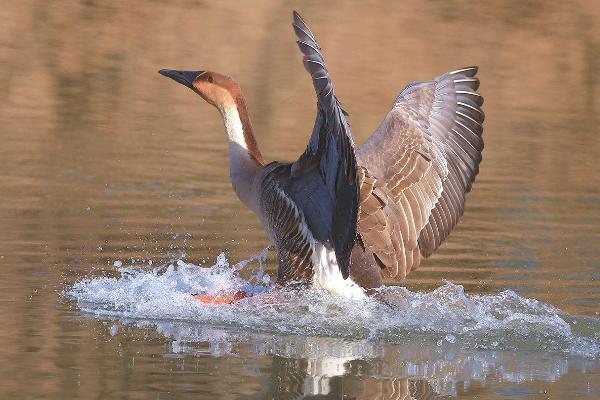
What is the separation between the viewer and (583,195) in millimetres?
13336

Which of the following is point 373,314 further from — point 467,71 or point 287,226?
point 467,71

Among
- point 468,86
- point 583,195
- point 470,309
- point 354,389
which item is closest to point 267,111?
point 583,195

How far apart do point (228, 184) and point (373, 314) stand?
5.17m

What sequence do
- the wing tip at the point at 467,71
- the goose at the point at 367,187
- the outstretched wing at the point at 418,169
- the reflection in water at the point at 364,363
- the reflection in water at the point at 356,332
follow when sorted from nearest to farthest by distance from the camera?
the reflection in water at the point at 364,363, the reflection in water at the point at 356,332, the goose at the point at 367,187, the outstretched wing at the point at 418,169, the wing tip at the point at 467,71

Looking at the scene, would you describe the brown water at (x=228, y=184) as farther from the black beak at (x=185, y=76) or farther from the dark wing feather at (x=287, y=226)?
the black beak at (x=185, y=76)

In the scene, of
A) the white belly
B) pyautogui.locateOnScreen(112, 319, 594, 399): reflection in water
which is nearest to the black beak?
the white belly

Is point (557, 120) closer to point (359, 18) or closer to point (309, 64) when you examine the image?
point (359, 18)

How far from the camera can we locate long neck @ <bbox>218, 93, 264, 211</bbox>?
8258 mm

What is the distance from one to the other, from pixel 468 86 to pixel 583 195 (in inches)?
180

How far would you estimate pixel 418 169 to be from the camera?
8.51 meters

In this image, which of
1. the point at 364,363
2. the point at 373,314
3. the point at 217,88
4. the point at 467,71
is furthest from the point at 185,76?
the point at 364,363

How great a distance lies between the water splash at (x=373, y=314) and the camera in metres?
7.35

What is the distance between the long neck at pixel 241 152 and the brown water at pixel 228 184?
3.35 feet

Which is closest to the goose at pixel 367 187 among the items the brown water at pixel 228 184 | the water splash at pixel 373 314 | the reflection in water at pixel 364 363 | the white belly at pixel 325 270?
the white belly at pixel 325 270
